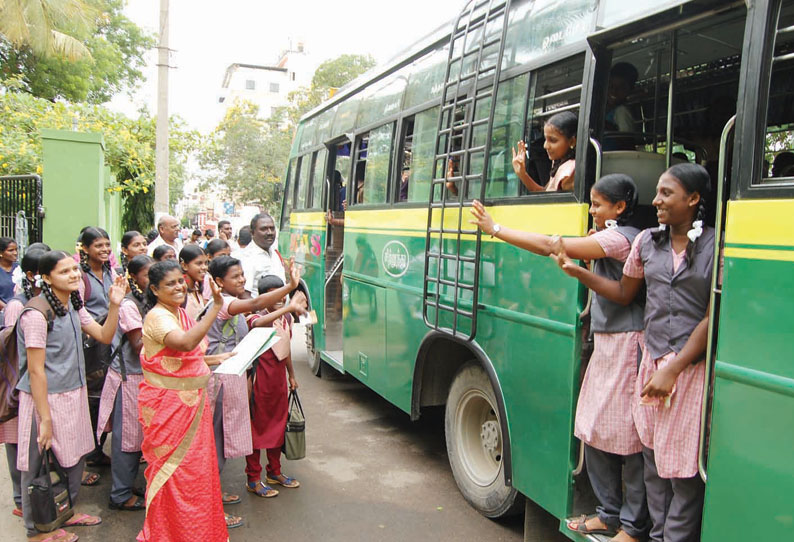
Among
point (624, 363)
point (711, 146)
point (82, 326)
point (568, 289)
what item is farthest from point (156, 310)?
point (711, 146)

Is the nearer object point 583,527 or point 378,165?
point 583,527

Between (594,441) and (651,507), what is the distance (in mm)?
347

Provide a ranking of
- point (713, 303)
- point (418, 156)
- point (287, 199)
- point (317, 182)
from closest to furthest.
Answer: point (713, 303) < point (418, 156) < point (317, 182) < point (287, 199)

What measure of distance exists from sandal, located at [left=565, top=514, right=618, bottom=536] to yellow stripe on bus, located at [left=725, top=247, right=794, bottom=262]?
1437 mm

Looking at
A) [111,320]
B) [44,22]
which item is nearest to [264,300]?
[111,320]

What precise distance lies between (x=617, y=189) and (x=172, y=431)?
2.51 m

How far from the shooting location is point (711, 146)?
161 inches

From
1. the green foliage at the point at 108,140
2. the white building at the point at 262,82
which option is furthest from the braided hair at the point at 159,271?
the white building at the point at 262,82

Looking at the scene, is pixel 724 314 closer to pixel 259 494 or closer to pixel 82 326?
pixel 259 494

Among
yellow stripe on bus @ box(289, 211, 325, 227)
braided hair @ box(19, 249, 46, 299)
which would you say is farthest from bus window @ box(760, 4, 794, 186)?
yellow stripe on bus @ box(289, 211, 325, 227)

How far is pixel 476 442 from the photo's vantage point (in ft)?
13.9

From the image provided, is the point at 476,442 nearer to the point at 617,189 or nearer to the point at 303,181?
the point at 617,189

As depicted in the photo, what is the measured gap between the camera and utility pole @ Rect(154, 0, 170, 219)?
37.5 feet

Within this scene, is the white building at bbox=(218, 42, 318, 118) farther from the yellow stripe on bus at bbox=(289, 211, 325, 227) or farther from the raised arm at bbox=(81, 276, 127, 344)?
the raised arm at bbox=(81, 276, 127, 344)
